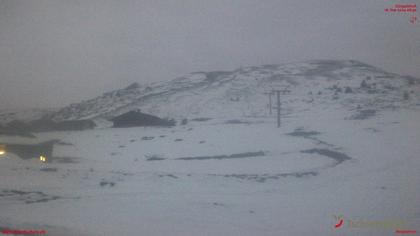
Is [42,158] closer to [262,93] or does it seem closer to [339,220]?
[262,93]

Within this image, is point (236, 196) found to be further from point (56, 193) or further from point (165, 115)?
point (56, 193)

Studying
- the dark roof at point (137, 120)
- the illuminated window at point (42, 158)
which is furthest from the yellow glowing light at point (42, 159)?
the dark roof at point (137, 120)

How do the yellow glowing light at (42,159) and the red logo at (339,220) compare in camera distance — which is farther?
the yellow glowing light at (42,159)

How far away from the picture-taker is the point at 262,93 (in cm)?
338

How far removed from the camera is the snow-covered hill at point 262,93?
3.29 m

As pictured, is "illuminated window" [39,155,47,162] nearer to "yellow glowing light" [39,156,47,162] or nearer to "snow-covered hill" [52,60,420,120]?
"yellow glowing light" [39,156,47,162]

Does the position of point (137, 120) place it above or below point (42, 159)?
above

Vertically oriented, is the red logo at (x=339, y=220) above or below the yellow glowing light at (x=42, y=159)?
below

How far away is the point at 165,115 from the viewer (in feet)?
10.9

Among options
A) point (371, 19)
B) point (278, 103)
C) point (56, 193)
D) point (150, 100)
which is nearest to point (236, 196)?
point (278, 103)

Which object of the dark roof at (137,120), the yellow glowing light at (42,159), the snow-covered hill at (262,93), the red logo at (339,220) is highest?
the snow-covered hill at (262,93)

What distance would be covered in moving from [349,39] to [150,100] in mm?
1810

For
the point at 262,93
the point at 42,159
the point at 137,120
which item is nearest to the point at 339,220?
the point at 262,93

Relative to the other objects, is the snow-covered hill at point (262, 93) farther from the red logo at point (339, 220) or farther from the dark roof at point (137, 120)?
the red logo at point (339, 220)
